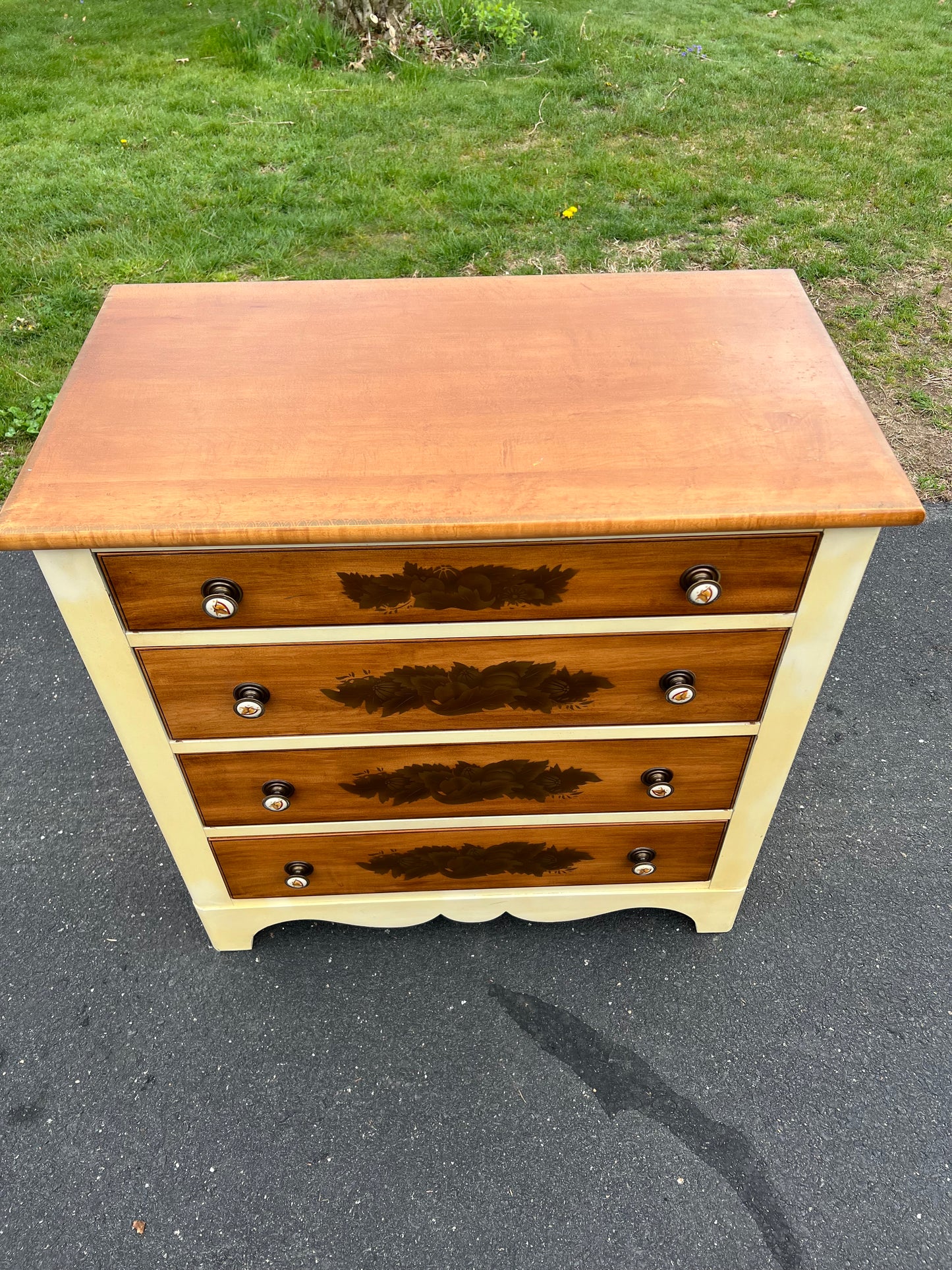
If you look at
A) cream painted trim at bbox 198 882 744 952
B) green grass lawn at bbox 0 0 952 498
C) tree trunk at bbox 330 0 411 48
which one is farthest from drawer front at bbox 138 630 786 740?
tree trunk at bbox 330 0 411 48

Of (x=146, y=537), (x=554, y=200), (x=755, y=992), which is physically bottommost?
(x=755, y=992)

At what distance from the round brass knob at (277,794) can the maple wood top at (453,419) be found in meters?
0.71

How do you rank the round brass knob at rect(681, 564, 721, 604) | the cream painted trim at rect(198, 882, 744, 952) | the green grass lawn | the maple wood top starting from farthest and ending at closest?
the green grass lawn < the cream painted trim at rect(198, 882, 744, 952) < the round brass knob at rect(681, 564, 721, 604) < the maple wood top

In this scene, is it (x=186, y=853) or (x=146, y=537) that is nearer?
(x=146, y=537)

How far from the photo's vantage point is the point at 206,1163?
201 cm

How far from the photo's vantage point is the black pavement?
1.91 metres

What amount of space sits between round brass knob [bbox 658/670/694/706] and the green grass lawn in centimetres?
258

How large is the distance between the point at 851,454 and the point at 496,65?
611cm

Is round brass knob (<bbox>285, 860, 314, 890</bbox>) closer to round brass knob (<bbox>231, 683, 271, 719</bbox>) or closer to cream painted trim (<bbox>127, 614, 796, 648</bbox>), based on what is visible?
round brass knob (<bbox>231, 683, 271, 719</bbox>)

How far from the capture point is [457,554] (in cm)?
148

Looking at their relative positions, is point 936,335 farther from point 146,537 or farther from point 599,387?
point 146,537

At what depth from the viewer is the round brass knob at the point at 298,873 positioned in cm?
213

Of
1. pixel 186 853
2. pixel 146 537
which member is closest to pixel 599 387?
pixel 146 537

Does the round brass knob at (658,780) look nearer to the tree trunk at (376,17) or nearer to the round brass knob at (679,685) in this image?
the round brass knob at (679,685)
